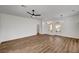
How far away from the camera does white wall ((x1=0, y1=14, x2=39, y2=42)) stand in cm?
126

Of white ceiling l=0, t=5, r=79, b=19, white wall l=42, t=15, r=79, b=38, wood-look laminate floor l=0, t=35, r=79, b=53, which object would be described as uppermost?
white ceiling l=0, t=5, r=79, b=19

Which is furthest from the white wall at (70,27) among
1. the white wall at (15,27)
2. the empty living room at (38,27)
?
the white wall at (15,27)

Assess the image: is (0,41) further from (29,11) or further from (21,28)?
(29,11)

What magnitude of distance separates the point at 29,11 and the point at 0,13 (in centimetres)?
47

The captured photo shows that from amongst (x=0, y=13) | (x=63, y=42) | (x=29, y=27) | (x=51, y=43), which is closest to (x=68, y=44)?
(x=63, y=42)

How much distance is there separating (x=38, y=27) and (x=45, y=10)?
1.11ft

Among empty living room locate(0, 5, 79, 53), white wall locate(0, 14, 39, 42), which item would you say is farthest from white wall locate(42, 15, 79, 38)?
white wall locate(0, 14, 39, 42)

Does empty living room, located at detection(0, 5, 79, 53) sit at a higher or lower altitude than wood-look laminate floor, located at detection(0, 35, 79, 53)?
higher

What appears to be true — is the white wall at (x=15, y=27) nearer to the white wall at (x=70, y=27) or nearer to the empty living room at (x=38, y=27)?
the empty living room at (x=38, y=27)

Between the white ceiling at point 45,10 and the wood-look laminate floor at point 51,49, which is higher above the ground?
the white ceiling at point 45,10

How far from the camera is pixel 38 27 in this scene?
4.92 ft

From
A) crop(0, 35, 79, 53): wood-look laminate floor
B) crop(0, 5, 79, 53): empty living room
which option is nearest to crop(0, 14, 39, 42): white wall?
crop(0, 5, 79, 53): empty living room

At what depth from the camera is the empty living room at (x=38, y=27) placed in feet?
4.21

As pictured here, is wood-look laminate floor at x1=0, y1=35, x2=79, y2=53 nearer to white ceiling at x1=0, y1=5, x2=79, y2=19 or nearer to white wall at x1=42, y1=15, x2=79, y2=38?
white wall at x1=42, y1=15, x2=79, y2=38
